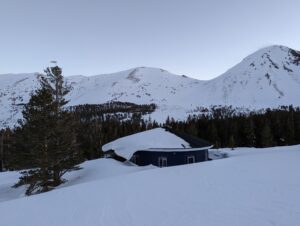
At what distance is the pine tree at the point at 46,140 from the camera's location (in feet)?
72.2

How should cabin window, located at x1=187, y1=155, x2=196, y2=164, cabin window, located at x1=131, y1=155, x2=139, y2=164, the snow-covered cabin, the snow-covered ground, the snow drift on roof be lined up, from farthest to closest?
cabin window, located at x1=131, y1=155, x2=139, y2=164
cabin window, located at x1=187, y1=155, x2=196, y2=164
the snow drift on roof
the snow-covered cabin
the snow-covered ground

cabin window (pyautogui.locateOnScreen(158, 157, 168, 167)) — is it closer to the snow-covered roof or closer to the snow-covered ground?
the snow-covered roof

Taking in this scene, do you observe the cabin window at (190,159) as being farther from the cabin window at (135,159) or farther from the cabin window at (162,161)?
the cabin window at (135,159)

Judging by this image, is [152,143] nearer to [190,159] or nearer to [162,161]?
[162,161]

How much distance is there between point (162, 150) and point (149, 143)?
173cm

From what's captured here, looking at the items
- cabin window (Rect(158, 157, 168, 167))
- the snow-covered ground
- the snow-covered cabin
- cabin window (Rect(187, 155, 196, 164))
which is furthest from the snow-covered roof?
the snow-covered ground

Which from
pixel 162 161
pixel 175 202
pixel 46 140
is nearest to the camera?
pixel 175 202

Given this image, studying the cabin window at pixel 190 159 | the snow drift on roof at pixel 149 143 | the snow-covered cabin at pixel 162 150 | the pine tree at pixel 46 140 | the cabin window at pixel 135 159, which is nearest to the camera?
the pine tree at pixel 46 140

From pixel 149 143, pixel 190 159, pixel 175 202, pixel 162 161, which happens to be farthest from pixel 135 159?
pixel 175 202

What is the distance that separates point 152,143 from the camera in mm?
28719

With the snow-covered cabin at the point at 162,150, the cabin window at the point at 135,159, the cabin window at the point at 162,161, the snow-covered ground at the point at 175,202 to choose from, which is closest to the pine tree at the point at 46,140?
the snow-covered cabin at the point at 162,150

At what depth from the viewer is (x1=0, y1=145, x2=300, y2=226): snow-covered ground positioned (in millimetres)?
7715

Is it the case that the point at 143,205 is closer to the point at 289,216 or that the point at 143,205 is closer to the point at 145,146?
the point at 289,216

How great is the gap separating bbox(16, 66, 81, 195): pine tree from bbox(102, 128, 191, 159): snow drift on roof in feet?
21.9
